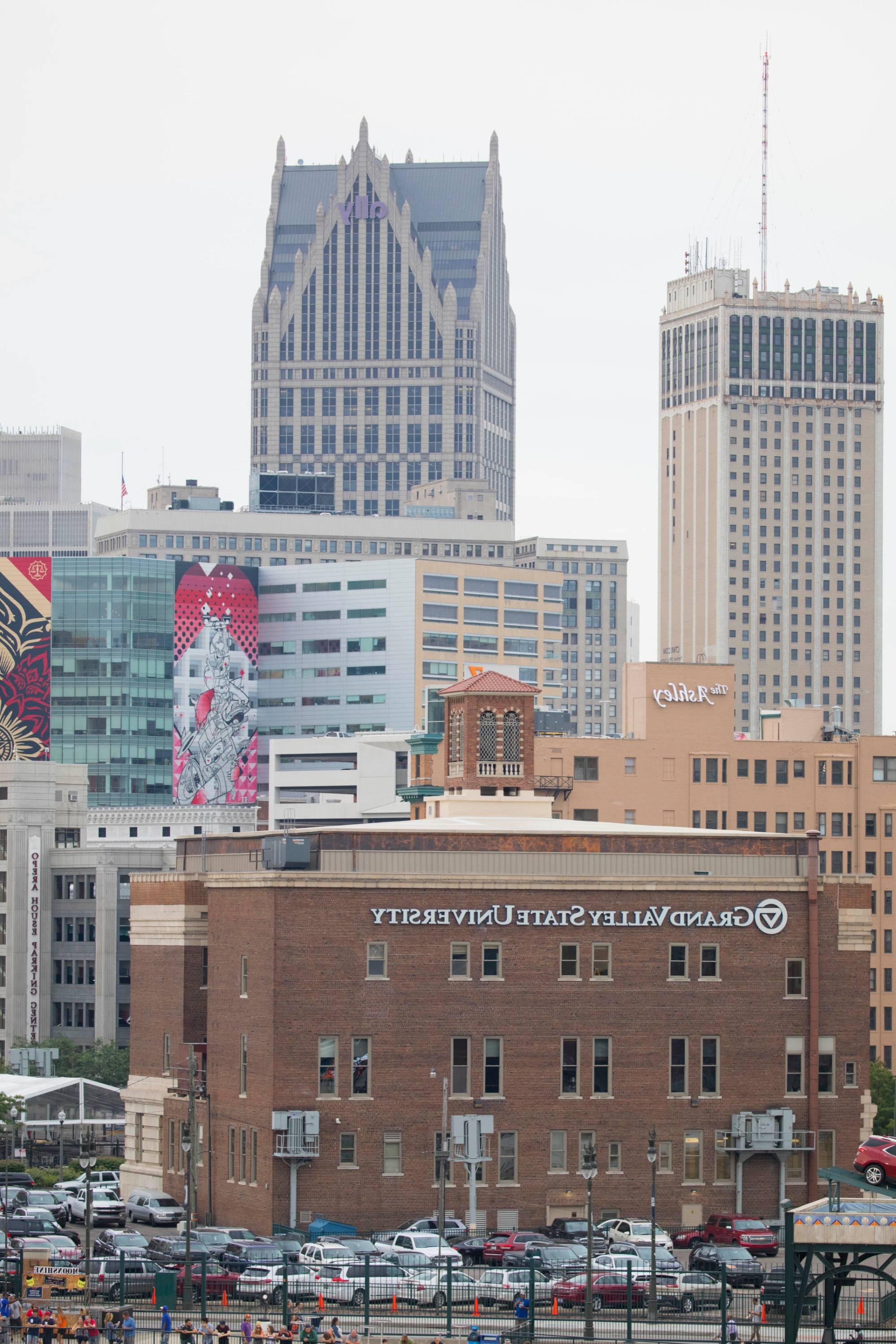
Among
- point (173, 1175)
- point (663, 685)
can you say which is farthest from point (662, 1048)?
point (663, 685)

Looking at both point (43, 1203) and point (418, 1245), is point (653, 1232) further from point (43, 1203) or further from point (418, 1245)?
point (43, 1203)

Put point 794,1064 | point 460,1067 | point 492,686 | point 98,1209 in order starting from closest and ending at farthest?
1. point 460,1067
2. point 794,1064
3. point 98,1209
4. point 492,686

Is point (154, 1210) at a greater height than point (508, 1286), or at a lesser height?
lesser

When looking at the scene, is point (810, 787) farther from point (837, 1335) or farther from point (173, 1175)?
point (837, 1335)

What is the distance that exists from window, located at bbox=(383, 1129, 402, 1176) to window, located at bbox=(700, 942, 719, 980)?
47.2 ft

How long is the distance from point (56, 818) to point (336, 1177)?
271 feet

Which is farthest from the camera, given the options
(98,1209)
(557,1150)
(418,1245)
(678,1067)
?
(98,1209)

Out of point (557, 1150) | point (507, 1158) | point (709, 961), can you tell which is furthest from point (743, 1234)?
point (709, 961)

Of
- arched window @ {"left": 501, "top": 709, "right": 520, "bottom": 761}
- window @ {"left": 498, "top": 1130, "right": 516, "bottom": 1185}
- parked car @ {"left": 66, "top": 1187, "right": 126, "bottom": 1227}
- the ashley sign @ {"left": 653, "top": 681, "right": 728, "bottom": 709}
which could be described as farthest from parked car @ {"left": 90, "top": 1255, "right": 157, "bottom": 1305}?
the ashley sign @ {"left": 653, "top": 681, "right": 728, "bottom": 709}

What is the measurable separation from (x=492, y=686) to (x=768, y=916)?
3053 centimetres

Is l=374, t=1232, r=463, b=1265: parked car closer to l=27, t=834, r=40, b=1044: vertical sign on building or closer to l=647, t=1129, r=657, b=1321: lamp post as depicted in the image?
l=647, t=1129, r=657, b=1321: lamp post

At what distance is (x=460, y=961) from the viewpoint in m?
109

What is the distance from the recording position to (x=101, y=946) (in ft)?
584

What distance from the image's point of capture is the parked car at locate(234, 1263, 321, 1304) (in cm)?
8888
